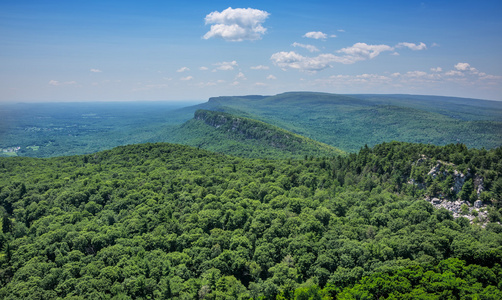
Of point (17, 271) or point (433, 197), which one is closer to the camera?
point (17, 271)

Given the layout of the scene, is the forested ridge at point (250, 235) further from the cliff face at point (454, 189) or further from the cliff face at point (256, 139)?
the cliff face at point (256, 139)

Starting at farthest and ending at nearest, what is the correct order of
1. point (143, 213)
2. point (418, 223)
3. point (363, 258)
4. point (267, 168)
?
point (267, 168), point (143, 213), point (418, 223), point (363, 258)

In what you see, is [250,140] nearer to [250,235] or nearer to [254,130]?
[254,130]

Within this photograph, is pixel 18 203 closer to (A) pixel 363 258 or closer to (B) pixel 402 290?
(A) pixel 363 258

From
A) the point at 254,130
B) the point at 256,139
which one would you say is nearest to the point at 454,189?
the point at 256,139

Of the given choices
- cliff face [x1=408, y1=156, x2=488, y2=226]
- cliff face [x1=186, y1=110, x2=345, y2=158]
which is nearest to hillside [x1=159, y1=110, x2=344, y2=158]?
cliff face [x1=186, y1=110, x2=345, y2=158]

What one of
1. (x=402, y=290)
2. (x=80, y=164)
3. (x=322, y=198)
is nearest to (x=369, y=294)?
(x=402, y=290)
